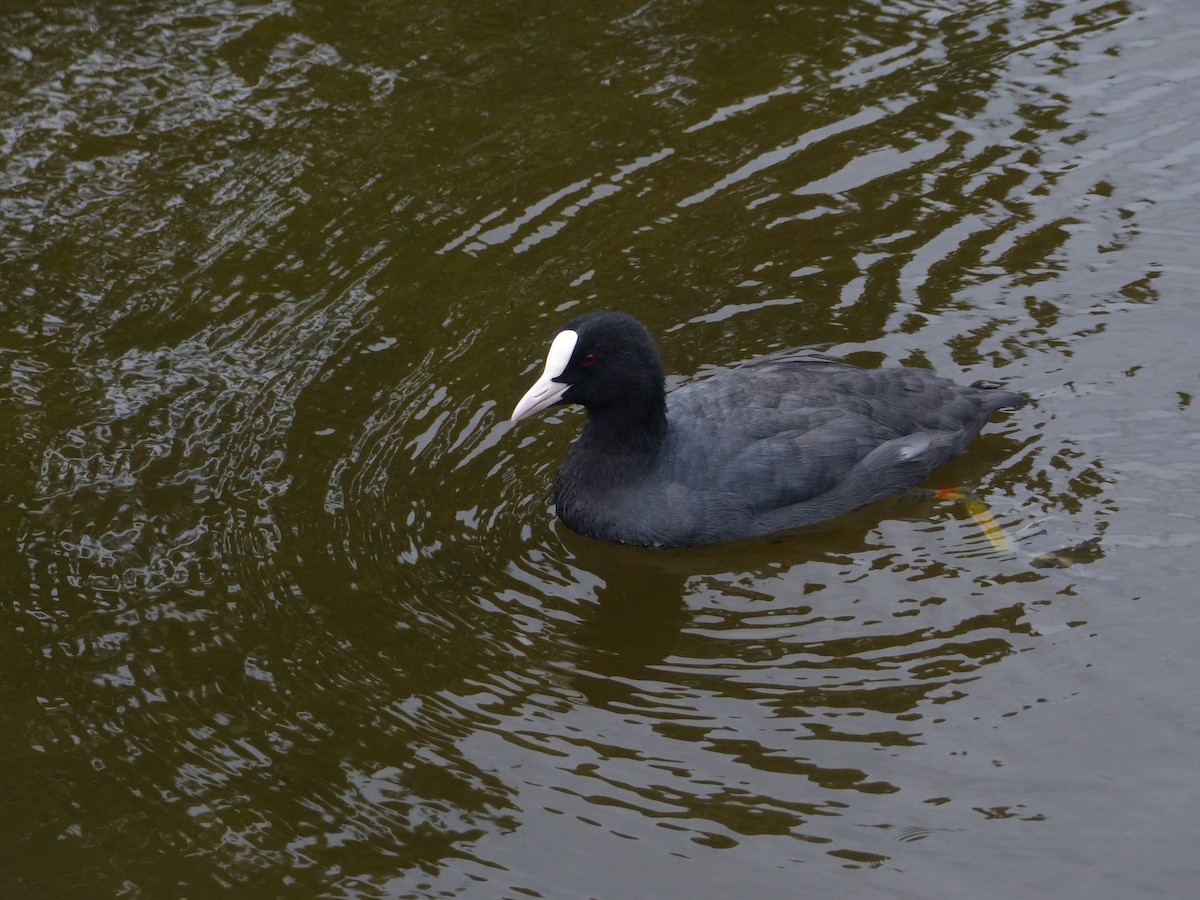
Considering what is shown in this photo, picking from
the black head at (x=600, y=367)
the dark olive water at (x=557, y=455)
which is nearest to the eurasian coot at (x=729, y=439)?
the black head at (x=600, y=367)

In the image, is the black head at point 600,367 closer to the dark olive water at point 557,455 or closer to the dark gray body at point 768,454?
the dark gray body at point 768,454

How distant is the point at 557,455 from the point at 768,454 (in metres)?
1.01

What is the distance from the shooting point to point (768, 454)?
20.2 feet

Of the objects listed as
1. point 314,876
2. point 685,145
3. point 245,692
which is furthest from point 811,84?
point 314,876

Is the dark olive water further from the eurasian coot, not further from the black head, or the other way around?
the black head

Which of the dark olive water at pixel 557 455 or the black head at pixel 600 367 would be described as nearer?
the dark olive water at pixel 557 455

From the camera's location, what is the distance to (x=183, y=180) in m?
8.22

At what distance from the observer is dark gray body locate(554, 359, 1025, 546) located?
20.0 ft

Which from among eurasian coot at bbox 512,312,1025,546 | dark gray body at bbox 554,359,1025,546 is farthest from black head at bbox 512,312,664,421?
dark gray body at bbox 554,359,1025,546

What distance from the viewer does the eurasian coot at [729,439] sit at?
6062 millimetres

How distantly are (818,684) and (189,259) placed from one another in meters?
4.07

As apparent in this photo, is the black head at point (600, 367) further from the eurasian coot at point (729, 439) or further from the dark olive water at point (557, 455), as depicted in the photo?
the dark olive water at point (557, 455)

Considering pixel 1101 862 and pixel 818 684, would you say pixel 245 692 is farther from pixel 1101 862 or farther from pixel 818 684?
pixel 1101 862

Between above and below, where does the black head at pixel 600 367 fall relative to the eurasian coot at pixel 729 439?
above
